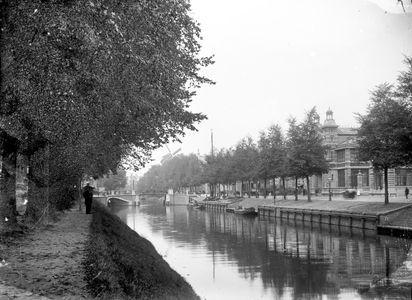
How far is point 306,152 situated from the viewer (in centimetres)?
5022

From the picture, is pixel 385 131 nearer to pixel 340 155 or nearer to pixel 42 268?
pixel 42 268

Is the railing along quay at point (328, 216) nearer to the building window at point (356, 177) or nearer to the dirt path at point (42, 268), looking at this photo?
the building window at point (356, 177)

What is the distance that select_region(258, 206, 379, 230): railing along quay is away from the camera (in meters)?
32.9

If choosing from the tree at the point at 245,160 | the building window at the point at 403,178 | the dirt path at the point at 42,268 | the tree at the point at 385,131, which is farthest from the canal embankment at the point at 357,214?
the dirt path at the point at 42,268

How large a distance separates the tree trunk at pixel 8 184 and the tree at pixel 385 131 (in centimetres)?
2677

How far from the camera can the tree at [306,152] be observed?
50000 mm

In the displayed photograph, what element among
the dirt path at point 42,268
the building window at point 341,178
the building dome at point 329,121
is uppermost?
the building dome at point 329,121

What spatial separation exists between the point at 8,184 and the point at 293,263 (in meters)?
16.6

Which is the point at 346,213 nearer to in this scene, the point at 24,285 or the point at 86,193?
the point at 86,193

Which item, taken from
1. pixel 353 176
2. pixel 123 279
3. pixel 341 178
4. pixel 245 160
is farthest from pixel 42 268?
pixel 341 178

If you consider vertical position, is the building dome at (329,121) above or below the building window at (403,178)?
above

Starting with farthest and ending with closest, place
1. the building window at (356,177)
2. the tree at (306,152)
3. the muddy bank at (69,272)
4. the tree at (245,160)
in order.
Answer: the building window at (356,177) < the tree at (245,160) < the tree at (306,152) < the muddy bank at (69,272)

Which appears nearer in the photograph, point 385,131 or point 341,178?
point 385,131

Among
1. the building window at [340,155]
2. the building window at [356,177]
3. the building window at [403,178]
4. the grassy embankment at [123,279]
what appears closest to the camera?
the grassy embankment at [123,279]
